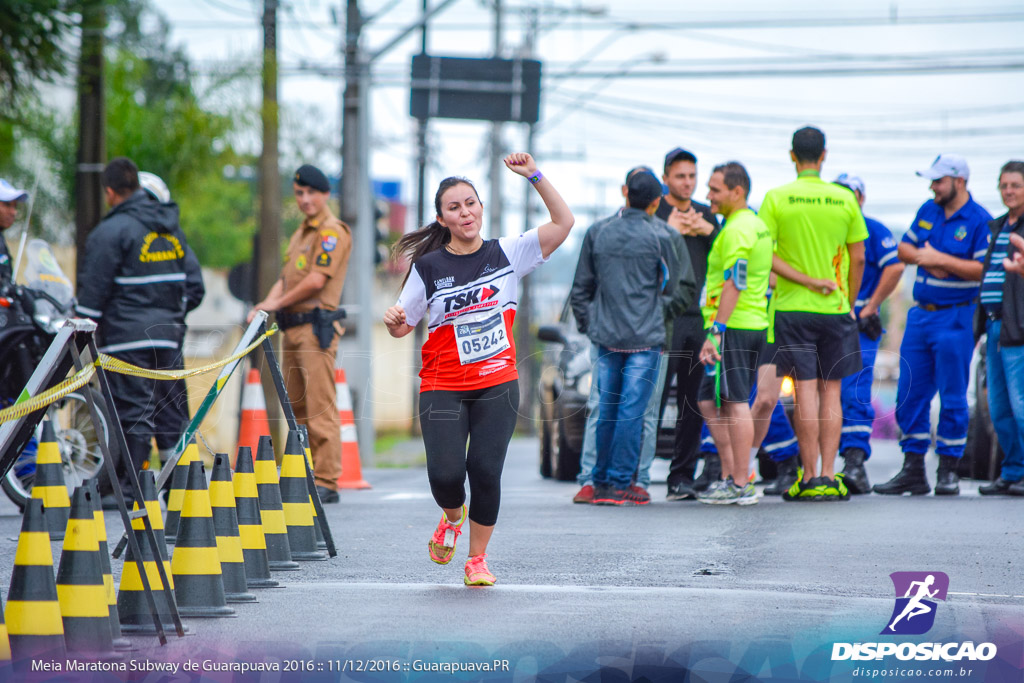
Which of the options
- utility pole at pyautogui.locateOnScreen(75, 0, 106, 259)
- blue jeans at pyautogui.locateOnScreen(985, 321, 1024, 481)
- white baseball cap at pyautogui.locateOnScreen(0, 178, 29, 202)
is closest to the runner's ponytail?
white baseball cap at pyautogui.locateOnScreen(0, 178, 29, 202)

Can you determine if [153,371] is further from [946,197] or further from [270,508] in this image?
[946,197]

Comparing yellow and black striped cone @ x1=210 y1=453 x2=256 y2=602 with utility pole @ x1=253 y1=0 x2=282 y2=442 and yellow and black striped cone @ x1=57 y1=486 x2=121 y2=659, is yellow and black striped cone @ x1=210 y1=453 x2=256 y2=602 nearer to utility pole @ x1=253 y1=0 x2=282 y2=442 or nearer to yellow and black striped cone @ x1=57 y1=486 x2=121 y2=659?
yellow and black striped cone @ x1=57 y1=486 x2=121 y2=659

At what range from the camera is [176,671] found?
4.22m

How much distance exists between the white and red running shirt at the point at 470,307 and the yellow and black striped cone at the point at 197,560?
113cm

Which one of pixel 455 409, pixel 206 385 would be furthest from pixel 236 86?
pixel 455 409

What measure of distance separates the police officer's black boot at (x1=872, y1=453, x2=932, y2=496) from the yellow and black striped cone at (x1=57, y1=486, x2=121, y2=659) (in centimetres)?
617

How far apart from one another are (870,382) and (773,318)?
3.76 ft

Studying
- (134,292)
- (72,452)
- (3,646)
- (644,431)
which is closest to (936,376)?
(644,431)

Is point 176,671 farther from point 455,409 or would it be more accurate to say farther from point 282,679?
point 455,409

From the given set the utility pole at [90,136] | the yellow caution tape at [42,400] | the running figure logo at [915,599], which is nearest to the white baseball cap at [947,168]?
the running figure logo at [915,599]

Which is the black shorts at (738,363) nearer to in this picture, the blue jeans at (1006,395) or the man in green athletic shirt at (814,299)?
the man in green athletic shirt at (814,299)

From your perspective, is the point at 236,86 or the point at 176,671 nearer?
the point at 176,671

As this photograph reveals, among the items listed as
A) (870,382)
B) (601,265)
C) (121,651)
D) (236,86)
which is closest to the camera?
(121,651)

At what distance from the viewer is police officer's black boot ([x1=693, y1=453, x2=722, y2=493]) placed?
932cm
